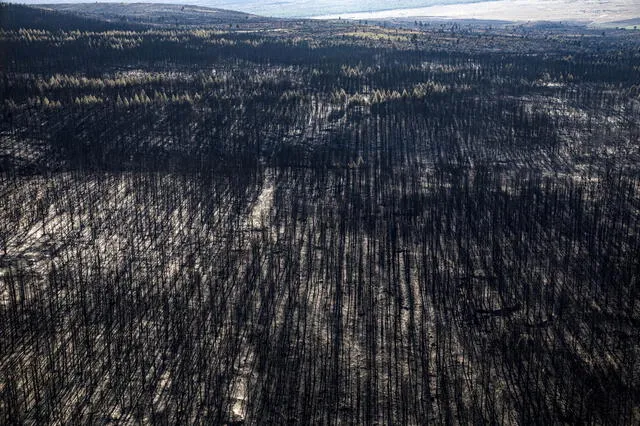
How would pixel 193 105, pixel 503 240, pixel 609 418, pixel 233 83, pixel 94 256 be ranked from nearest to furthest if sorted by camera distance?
1. pixel 609 418
2. pixel 94 256
3. pixel 503 240
4. pixel 193 105
5. pixel 233 83

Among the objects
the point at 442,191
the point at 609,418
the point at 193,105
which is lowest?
the point at 609,418

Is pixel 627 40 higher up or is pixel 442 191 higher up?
pixel 627 40

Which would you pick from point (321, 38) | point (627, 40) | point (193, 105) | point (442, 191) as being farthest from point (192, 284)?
point (627, 40)

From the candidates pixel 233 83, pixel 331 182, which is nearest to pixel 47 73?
pixel 233 83

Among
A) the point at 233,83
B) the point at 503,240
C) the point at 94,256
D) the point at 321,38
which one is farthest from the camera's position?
the point at 321,38

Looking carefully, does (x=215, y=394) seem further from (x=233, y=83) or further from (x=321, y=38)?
(x=321, y=38)

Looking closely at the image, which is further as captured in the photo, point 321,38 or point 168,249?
point 321,38
